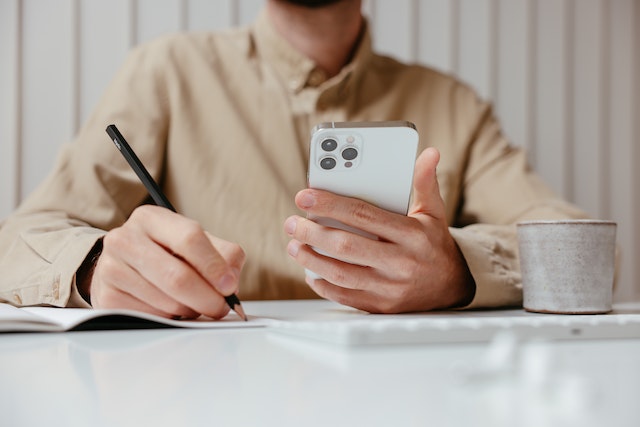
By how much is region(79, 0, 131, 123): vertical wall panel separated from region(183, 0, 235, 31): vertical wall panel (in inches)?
4.9

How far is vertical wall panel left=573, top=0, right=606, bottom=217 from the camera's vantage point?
165 centimetres

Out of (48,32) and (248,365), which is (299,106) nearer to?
(48,32)

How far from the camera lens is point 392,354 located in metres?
0.41

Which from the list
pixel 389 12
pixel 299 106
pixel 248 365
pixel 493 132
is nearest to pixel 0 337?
pixel 248 365

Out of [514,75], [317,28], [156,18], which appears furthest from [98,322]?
[514,75]

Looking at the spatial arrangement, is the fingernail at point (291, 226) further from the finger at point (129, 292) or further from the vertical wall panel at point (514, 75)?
the vertical wall panel at point (514, 75)

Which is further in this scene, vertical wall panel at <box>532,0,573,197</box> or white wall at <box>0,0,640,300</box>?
vertical wall panel at <box>532,0,573,197</box>

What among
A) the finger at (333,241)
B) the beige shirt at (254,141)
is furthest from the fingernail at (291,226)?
the beige shirt at (254,141)

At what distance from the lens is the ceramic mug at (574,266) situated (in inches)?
28.1

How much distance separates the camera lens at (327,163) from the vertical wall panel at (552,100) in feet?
3.52

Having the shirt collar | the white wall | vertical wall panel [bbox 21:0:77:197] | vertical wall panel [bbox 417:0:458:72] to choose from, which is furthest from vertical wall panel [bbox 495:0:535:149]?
vertical wall panel [bbox 21:0:77:197]

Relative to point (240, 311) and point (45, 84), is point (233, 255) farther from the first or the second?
point (45, 84)

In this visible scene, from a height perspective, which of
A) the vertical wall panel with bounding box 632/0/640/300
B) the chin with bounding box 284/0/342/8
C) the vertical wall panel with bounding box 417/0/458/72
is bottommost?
the vertical wall panel with bounding box 632/0/640/300

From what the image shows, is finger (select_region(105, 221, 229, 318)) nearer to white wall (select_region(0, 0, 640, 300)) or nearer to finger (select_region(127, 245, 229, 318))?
finger (select_region(127, 245, 229, 318))
